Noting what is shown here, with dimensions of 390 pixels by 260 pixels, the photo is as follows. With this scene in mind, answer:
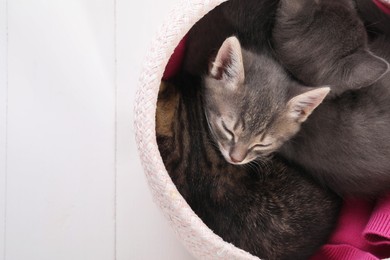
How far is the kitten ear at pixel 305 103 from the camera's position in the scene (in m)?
1.25

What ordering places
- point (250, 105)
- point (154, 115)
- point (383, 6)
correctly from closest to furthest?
point (154, 115) → point (250, 105) → point (383, 6)

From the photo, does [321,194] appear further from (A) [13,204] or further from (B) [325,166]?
(A) [13,204]

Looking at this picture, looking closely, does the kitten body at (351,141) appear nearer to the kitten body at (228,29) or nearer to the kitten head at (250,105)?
the kitten head at (250,105)

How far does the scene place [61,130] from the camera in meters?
1.74

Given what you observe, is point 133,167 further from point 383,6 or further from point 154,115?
point 383,6

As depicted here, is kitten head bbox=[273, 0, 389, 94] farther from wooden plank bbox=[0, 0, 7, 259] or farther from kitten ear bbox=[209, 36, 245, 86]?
wooden plank bbox=[0, 0, 7, 259]

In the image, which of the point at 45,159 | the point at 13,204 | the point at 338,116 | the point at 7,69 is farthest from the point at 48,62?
the point at 338,116

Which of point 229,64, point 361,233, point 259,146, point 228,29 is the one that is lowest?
point 361,233

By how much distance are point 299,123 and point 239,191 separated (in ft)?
0.81

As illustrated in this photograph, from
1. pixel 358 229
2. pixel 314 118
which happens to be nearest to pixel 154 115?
pixel 314 118

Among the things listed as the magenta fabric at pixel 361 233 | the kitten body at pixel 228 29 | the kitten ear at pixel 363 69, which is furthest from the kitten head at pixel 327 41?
the magenta fabric at pixel 361 233

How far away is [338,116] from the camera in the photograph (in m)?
1.41

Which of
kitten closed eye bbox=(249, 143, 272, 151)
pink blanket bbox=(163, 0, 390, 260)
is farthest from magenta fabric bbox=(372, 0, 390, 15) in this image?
kitten closed eye bbox=(249, 143, 272, 151)

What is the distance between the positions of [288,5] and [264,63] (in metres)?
0.19
